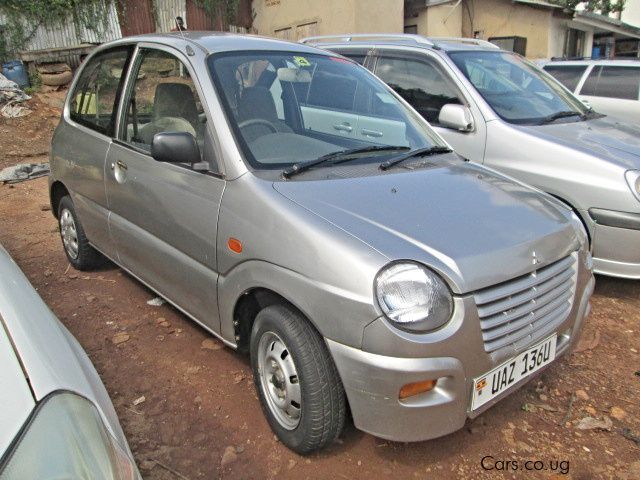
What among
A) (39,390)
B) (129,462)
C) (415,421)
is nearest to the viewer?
(39,390)

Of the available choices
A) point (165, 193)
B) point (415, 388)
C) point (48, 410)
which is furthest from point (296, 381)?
point (165, 193)

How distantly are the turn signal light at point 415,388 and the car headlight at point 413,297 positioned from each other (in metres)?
0.21

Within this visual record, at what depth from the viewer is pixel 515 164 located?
14.0ft

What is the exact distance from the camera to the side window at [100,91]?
3.56m

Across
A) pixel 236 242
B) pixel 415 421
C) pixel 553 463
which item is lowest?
pixel 553 463

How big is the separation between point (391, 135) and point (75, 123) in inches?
98.7

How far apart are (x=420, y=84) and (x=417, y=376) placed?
3699mm

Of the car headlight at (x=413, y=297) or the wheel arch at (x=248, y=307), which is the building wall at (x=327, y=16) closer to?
the wheel arch at (x=248, y=307)

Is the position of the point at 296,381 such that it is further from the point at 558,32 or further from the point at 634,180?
the point at 558,32

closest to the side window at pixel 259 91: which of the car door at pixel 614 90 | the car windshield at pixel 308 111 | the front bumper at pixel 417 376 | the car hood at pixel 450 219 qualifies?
the car windshield at pixel 308 111

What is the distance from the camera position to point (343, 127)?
311cm

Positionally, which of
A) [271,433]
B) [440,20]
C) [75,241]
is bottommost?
[271,433]

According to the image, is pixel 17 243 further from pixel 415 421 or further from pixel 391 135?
pixel 415 421

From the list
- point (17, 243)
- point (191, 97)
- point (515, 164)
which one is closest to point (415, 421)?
point (191, 97)
